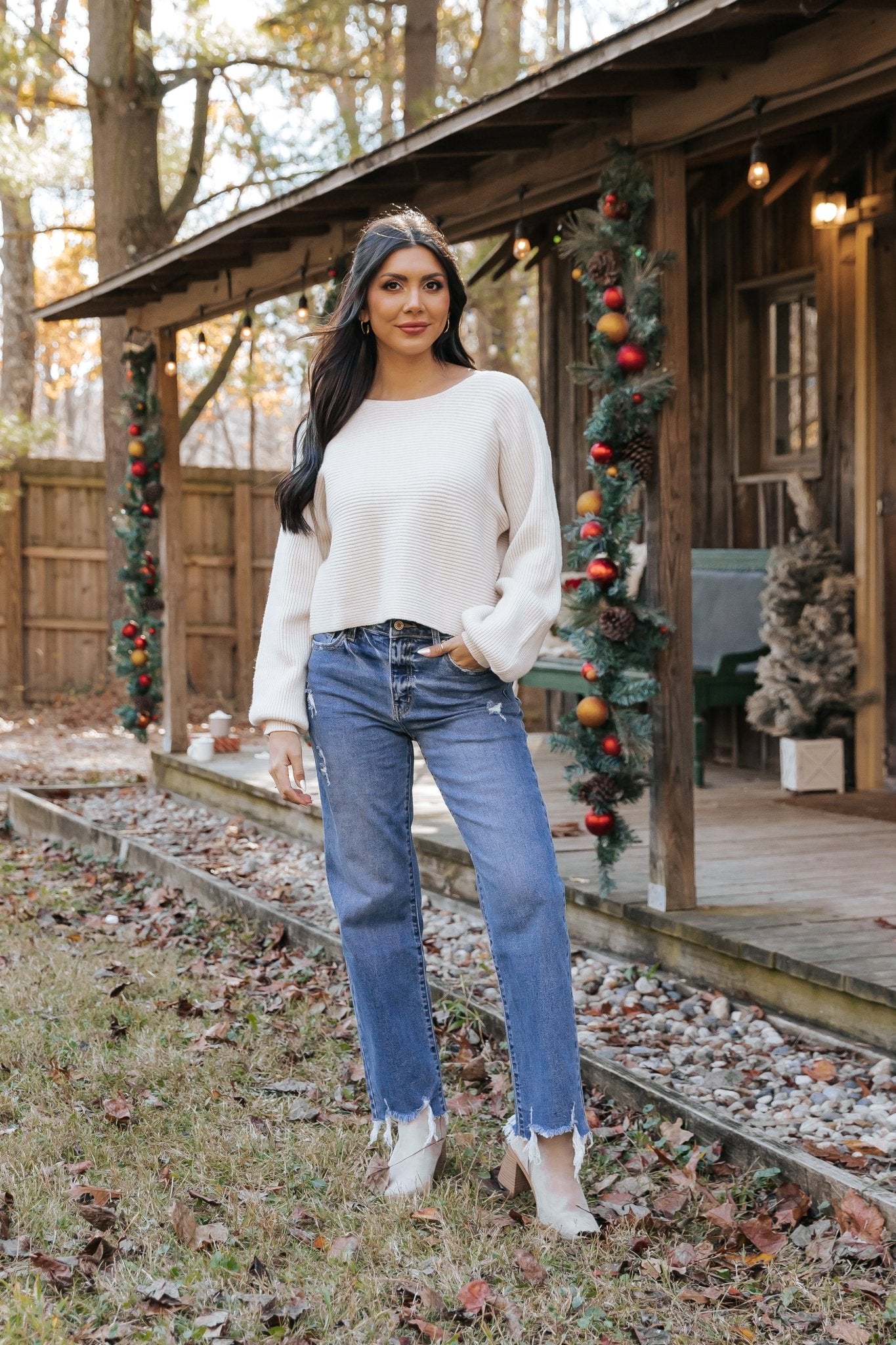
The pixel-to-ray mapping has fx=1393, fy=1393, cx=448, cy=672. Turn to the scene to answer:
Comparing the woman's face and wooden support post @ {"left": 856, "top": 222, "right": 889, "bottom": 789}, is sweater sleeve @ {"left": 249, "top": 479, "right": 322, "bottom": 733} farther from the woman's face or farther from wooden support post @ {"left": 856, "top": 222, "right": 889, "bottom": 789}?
wooden support post @ {"left": 856, "top": 222, "right": 889, "bottom": 789}

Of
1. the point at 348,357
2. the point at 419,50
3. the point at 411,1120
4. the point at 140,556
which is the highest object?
the point at 419,50

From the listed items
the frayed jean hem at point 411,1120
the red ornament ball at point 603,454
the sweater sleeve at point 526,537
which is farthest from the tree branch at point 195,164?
the frayed jean hem at point 411,1120

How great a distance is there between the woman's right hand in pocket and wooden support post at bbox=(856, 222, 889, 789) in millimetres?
4276

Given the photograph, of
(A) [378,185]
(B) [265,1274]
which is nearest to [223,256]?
(A) [378,185]

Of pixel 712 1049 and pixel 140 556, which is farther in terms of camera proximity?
pixel 140 556

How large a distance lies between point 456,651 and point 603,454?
191 cm

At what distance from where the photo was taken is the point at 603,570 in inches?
171

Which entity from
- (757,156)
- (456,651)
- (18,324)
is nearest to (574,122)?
(757,156)

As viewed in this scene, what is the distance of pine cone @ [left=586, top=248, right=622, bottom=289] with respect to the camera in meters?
4.30

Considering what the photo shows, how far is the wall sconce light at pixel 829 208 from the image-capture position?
251 inches

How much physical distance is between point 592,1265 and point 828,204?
521 cm

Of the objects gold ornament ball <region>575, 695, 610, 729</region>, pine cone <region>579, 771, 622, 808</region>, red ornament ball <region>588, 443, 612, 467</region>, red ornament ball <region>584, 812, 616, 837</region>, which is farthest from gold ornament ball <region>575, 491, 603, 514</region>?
red ornament ball <region>584, 812, 616, 837</region>

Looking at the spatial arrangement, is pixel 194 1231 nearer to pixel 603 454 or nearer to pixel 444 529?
pixel 444 529

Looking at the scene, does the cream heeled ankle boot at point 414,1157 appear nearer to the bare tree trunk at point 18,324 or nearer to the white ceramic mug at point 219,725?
the white ceramic mug at point 219,725
